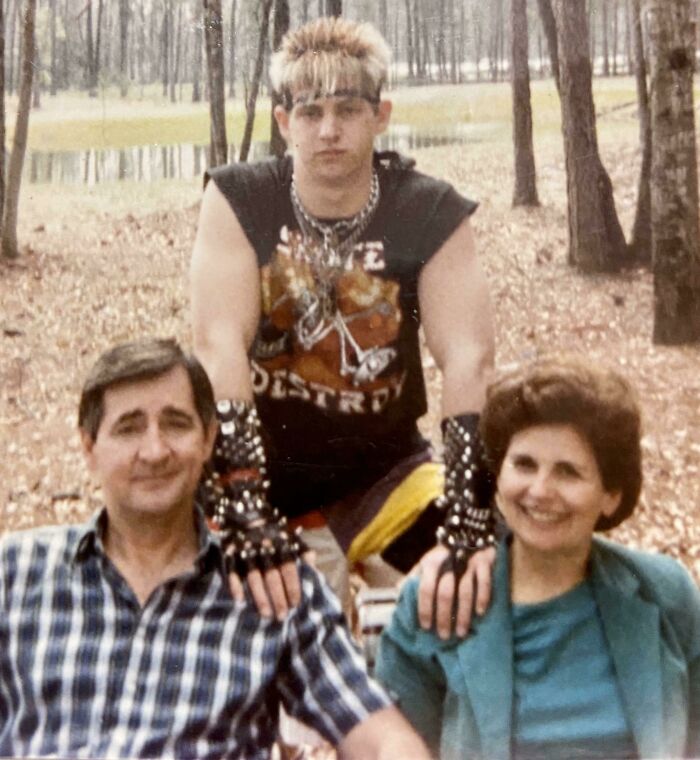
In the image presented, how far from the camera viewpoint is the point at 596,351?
5.11 ft

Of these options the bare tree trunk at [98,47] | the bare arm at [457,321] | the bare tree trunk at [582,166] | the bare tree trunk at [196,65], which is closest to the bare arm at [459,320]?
the bare arm at [457,321]

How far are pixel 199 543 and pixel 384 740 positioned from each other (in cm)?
34

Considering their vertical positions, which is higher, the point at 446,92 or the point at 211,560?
the point at 446,92

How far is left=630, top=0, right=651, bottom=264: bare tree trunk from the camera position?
1.50 meters

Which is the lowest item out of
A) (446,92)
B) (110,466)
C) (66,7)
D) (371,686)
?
(371,686)

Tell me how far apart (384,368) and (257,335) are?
7.2 inches

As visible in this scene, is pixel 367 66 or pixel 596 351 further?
pixel 596 351

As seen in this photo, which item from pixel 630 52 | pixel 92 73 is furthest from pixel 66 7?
pixel 630 52

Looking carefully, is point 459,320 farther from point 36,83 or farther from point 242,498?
point 36,83

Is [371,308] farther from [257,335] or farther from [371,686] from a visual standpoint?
[371,686]

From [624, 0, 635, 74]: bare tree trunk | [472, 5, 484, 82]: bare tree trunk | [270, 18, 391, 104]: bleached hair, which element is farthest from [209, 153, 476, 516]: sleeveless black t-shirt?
[624, 0, 635, 74]: bare tree trunk

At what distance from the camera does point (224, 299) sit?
4.80 feet

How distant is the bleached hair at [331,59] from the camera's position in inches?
55.3

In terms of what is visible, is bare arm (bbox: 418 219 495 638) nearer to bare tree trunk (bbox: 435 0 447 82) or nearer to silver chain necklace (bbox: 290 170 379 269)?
silver chain necklace (bbox: 290 170 379 269)
